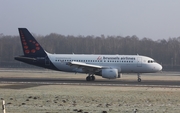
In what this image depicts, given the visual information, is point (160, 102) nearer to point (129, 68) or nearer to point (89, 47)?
point (129, 68)

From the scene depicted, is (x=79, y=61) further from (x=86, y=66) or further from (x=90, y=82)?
(x=90, y=82)

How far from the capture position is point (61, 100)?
22547 mm

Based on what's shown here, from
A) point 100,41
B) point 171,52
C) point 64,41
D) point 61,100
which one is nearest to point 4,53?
point 64,41

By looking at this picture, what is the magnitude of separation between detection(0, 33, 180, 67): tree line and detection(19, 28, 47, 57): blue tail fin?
85032mm

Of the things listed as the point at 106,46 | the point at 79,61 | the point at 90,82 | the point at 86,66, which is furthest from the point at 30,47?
the point at 106,46

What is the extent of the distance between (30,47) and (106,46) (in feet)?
346

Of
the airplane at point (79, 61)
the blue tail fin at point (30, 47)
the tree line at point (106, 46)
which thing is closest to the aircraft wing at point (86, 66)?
the airplane at point (79, 61)

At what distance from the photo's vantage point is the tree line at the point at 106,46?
133 meters

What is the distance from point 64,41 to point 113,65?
11086cm

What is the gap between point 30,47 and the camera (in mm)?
44125

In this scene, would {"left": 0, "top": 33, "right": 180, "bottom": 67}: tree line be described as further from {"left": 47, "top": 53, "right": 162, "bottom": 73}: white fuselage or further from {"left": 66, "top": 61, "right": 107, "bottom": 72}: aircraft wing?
{"left": 66, "top": 61, "right": 107, "bottom": 72}: aircraft wing

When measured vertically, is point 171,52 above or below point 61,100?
above

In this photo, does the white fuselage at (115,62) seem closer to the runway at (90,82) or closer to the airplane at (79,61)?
the airplane at (79,61)

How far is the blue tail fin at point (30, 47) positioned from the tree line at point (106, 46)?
85.0 metres
